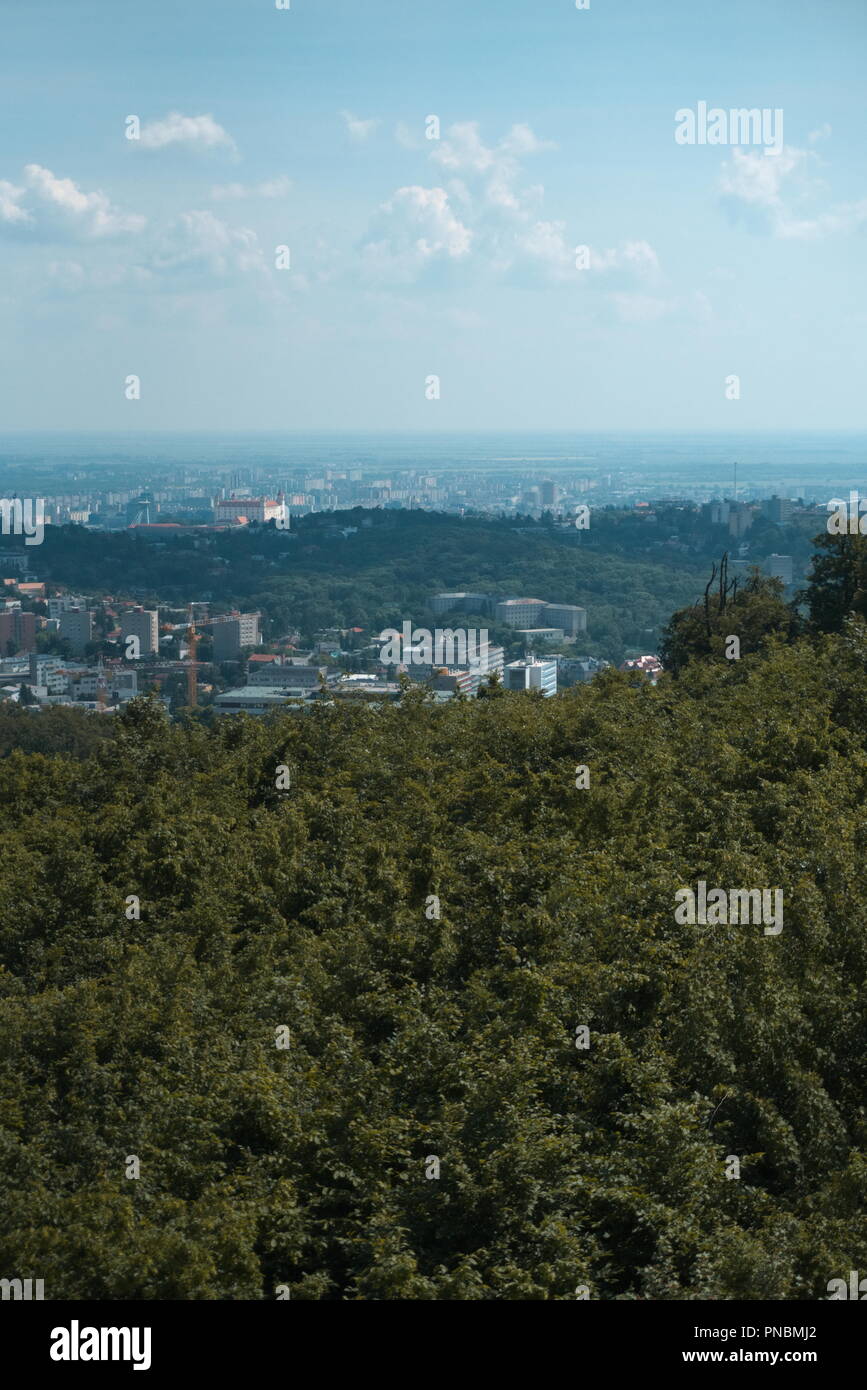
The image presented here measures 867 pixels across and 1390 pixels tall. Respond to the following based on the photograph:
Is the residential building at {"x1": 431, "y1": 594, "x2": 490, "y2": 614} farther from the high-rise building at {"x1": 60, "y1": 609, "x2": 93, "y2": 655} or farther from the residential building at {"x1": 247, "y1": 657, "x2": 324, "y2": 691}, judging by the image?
the high-rise building at {"x1": 60, "y1": 609, "x2": 93, "y2": 655}

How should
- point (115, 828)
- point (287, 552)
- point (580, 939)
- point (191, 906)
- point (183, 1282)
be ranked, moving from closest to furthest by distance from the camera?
1. point (183, 1282)
2. point (580, 939)
3. point (191, 906)
4. point (115, 828)
5. point (287, 552)

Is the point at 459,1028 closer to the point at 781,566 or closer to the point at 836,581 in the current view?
the point at 836,581

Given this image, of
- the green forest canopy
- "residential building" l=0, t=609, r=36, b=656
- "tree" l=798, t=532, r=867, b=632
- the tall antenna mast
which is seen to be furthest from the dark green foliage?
"residential building" l=0, t=609, r=36, b=656

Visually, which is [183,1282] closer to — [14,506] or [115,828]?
[115,828]

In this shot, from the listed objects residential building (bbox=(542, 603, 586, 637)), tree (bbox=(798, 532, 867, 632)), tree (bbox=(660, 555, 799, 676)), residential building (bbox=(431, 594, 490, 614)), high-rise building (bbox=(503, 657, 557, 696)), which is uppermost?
tree (bbox=(798, 532, 867, 632))

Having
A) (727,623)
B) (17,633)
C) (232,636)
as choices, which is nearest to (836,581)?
(727,623)

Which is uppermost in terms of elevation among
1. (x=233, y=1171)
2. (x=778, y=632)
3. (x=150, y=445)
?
(x=150, y=445)

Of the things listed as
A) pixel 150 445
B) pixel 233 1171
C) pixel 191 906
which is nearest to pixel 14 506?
pixel 150 445
